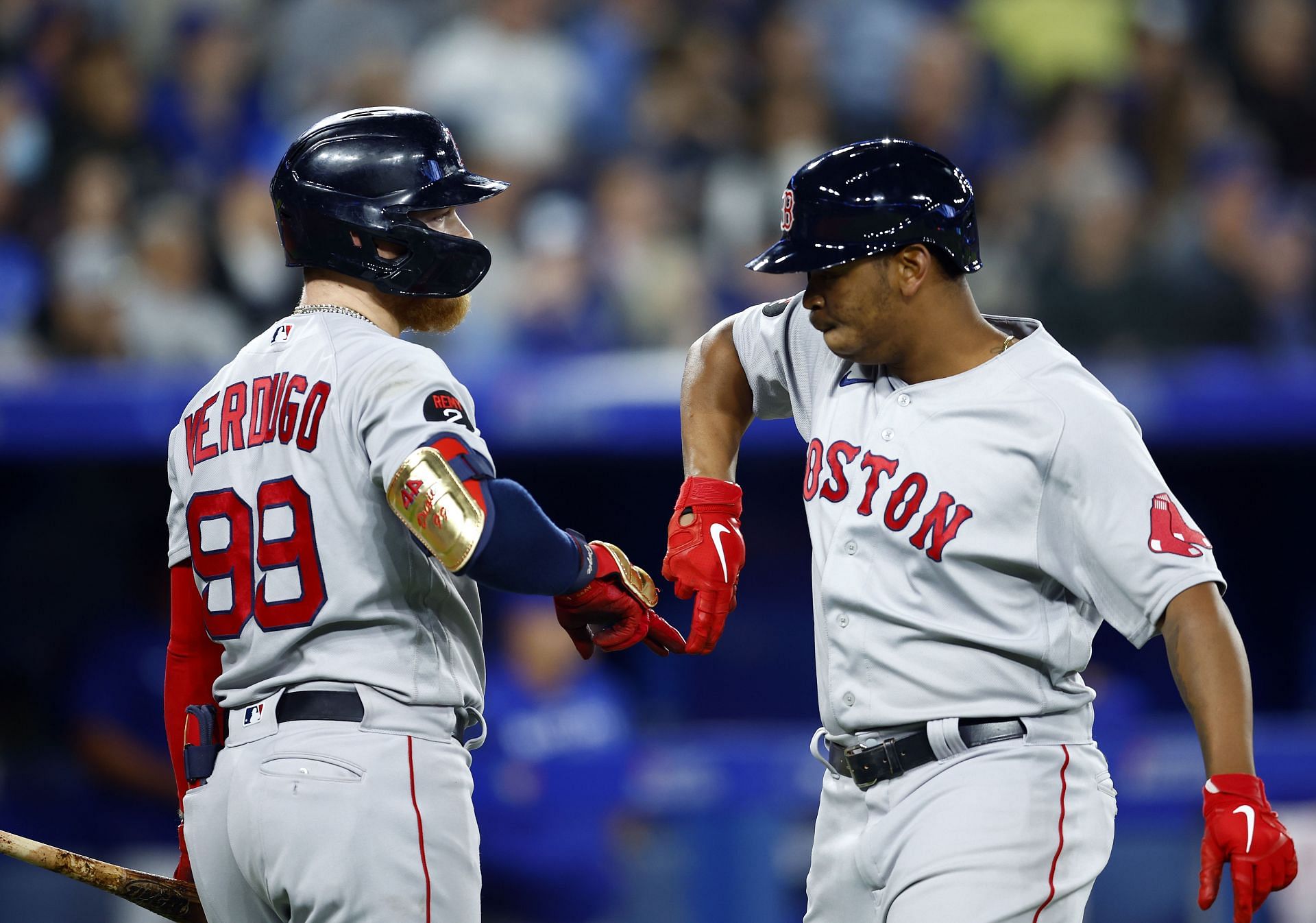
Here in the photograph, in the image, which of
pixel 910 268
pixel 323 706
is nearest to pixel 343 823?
pixel 323 706

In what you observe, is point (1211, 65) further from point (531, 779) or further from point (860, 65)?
point (531, 779)

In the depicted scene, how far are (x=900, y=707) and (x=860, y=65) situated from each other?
17.6 ft

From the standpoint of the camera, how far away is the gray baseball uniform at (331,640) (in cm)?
252

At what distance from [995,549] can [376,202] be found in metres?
1.23

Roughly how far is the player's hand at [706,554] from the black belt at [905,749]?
1.34ft

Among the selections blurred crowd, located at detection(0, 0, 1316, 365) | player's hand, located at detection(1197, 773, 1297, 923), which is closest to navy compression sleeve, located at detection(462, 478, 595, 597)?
player's hand, located at detection(1197, 773, 1297, 923)

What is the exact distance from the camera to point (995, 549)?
2.69m

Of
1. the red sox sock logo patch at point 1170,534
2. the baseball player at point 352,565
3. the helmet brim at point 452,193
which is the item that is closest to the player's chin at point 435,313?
the baseball player at point 352,565

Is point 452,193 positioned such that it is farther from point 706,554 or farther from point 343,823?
point 343,823

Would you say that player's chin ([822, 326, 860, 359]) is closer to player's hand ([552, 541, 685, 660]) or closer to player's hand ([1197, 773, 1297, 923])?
player's hand ([552, 541, 685, 660])

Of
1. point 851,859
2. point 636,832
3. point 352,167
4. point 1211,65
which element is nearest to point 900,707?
point 851,859

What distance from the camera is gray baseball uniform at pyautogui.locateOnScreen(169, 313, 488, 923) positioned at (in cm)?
252

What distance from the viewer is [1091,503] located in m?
2.63

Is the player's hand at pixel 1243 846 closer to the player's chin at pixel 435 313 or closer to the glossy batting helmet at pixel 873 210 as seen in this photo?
the glossy batting helmet at pixel 873 210
